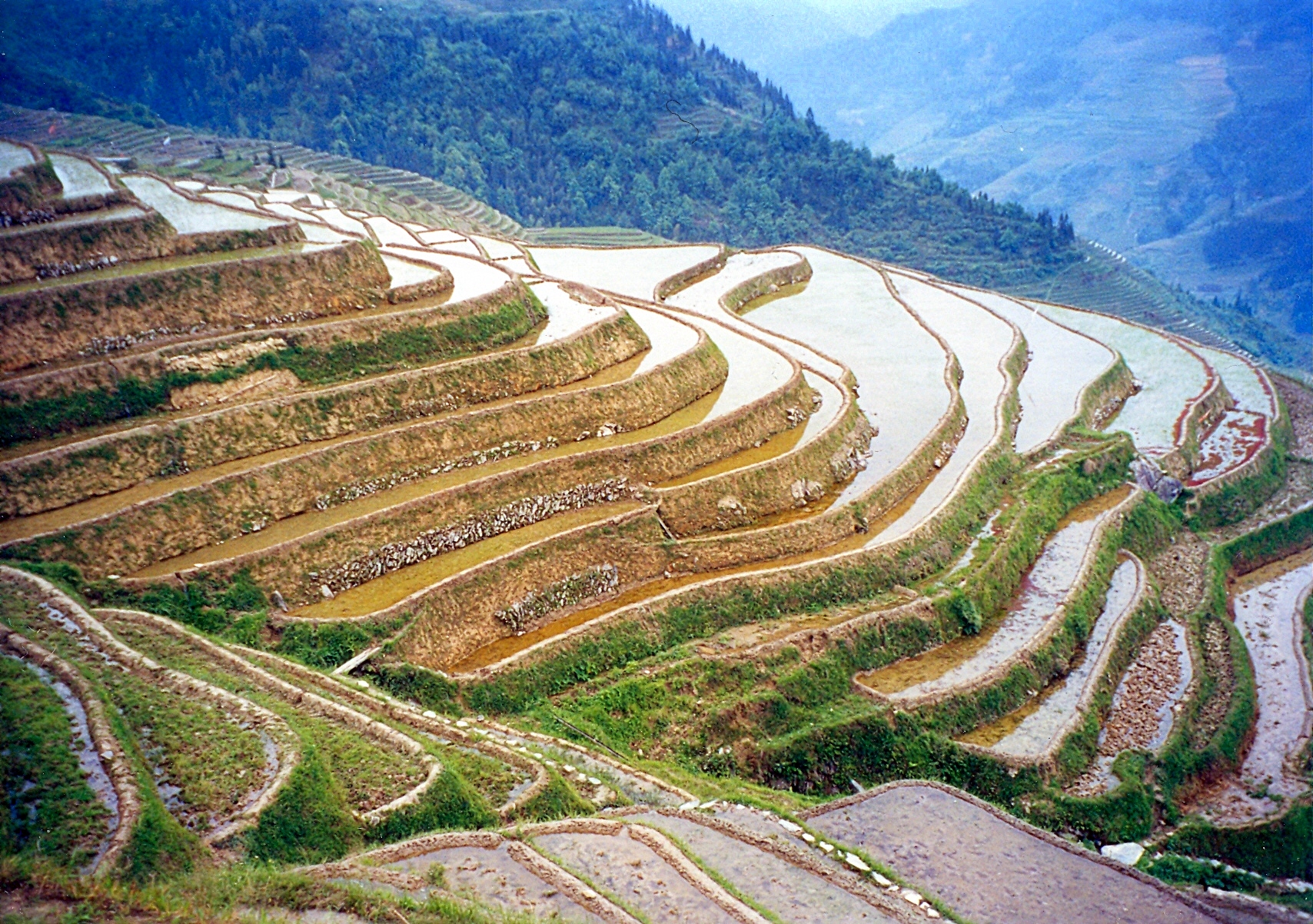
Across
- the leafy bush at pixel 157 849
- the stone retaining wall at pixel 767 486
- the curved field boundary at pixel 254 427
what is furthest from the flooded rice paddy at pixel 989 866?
the curved field boundary at pixel 254 427

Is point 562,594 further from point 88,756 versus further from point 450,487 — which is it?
point 88,756

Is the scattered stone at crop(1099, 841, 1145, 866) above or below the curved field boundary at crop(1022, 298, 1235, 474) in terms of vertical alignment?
below

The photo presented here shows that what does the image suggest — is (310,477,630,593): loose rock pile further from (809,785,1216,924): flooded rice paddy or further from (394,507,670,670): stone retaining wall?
(809,785,1216,924): flooded rice paddy

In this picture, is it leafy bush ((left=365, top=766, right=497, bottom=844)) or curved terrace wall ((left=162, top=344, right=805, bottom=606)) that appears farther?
curved terrace wall ((left=162, top=344, right=805, bottom=606))

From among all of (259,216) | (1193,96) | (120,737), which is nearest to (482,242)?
(259,216)

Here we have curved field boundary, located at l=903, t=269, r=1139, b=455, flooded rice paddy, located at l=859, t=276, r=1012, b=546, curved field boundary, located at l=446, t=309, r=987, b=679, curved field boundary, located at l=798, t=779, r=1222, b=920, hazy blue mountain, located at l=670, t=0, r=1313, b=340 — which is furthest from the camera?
hazy blue mountain, located at l=670, t=0, r=1313, b=340

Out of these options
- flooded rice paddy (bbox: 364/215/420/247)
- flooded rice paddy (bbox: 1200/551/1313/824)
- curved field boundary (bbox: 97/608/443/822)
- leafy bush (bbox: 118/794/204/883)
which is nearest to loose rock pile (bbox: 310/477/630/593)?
curved field boundary (bbox: 97/608/443/822)

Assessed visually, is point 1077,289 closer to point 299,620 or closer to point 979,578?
point 979,578
